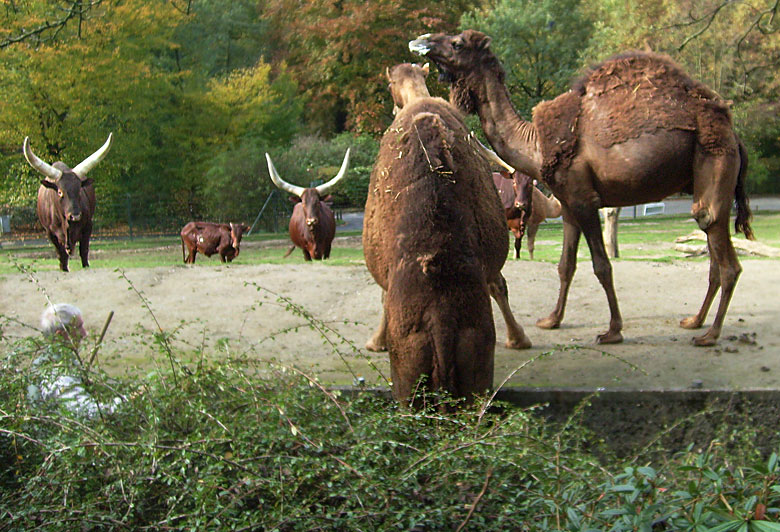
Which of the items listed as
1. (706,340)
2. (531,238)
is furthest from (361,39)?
(706,340)

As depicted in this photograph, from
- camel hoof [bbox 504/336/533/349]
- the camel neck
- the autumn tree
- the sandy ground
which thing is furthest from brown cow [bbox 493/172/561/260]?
the autumn tree

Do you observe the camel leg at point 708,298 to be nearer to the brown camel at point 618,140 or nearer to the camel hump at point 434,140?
the brown camel at point 618,140

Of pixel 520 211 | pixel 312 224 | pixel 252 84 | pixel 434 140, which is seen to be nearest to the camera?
pixel 434 140

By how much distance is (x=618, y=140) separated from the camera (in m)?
6.86

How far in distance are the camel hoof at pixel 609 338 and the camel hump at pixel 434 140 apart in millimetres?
3139

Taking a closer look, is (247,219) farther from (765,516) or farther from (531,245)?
(765,516)

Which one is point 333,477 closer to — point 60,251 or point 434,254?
point 434,254

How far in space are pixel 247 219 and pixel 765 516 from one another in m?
28.9

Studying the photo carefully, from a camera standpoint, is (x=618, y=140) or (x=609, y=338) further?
(x=609, y=338)

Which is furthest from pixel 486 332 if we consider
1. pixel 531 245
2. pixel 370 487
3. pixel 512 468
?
pixel 531 245

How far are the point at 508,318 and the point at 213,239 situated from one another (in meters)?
12.7

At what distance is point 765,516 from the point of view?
2490 millimetres

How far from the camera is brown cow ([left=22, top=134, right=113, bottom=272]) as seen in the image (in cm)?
1219

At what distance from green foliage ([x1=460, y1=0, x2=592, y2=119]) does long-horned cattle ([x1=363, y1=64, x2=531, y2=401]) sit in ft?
90.2
